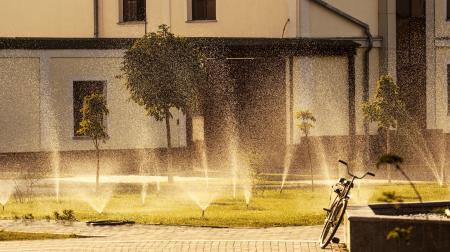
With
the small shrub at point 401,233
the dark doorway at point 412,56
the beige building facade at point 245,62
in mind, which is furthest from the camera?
the dark doorway at point 412,56

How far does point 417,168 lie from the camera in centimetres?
3591

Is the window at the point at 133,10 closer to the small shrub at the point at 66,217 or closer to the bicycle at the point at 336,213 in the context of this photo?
the small shrub at the point at 66,217

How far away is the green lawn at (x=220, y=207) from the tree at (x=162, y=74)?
3579 mm

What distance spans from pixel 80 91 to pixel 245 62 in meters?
5.10

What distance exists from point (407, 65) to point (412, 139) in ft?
9.67

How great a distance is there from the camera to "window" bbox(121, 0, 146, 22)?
43.6 meters

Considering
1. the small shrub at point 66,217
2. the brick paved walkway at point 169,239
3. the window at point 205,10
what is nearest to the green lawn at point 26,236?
the brick paved walkway at point 169,239

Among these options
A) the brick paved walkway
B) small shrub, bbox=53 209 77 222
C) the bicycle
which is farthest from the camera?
small shrub, bbox=53 209 77 222

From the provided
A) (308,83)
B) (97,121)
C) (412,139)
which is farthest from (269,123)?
(97,121)

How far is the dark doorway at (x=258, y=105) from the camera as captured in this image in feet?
125

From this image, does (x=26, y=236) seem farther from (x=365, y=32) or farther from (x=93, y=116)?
(x=365, y=32)

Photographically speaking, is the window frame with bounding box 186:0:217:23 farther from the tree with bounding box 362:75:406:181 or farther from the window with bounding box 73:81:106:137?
the tree with bounding box 362:75:406:181

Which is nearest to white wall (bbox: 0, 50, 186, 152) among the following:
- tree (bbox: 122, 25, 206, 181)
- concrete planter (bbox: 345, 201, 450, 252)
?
tree (bbox: 122, 25, 206, 181)

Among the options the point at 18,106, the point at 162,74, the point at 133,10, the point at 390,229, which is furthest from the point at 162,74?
the point at 390,229
